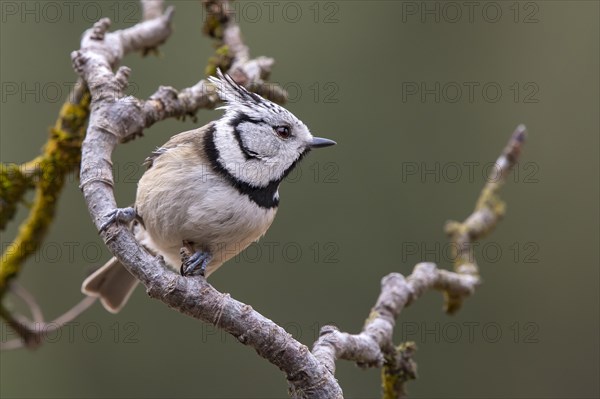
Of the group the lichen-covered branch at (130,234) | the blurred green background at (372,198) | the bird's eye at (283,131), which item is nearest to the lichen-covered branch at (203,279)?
the lichen-covered branch at (130,234)

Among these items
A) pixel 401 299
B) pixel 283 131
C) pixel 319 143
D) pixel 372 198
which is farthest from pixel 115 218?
pixel 372 198

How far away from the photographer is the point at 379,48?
6578 millimetres

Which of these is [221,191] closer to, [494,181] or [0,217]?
[0,217]

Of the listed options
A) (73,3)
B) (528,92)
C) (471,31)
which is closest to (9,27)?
(73,3)

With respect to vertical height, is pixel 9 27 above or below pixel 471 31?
below

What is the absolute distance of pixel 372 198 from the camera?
602 cm

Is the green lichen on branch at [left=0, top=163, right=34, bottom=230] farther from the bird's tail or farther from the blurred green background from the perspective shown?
the blurred green background

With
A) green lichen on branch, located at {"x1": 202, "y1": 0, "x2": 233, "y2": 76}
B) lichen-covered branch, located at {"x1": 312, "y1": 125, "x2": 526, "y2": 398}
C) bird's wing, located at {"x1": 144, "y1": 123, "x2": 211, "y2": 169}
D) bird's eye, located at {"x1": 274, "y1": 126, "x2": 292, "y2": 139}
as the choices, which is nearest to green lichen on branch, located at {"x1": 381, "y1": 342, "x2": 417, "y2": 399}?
lichen-covered branch, located at {"x1": 312, "y1": 125, "x2": 526, "y2": 398}

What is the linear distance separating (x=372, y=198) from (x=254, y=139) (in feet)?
10.0

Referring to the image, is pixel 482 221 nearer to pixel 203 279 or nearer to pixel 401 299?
pixel 401 299

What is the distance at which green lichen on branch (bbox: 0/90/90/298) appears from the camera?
3.36m

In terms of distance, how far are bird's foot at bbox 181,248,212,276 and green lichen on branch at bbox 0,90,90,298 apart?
916 millimetres

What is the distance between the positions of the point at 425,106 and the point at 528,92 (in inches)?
37.1

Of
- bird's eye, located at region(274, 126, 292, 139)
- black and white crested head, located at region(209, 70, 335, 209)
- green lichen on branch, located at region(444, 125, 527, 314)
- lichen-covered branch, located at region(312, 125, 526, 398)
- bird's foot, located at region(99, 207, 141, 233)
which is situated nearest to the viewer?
bird's foot, located at region(99, 207, 141, 233)
